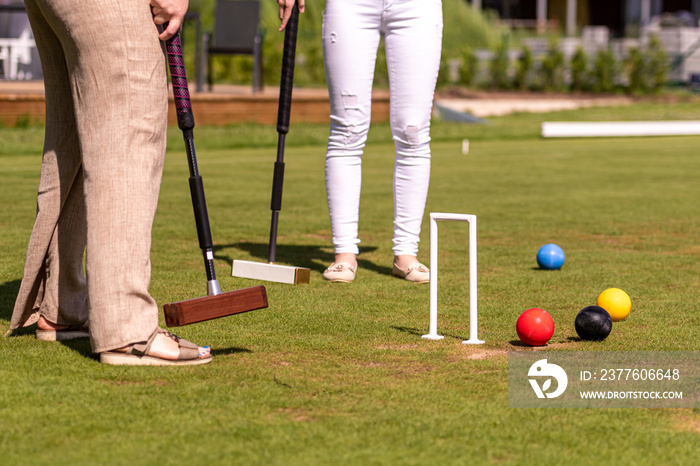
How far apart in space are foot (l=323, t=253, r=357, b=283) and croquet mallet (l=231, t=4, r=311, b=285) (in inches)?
9.3

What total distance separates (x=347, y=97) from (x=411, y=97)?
0.31m

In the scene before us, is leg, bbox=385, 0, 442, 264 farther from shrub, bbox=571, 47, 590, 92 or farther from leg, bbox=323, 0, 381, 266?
shrub, bbox=571, 47, 590, 92

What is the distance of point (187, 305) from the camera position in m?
3.08

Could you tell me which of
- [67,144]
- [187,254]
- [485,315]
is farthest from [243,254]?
[67,144]

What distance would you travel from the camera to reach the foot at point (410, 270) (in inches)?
187

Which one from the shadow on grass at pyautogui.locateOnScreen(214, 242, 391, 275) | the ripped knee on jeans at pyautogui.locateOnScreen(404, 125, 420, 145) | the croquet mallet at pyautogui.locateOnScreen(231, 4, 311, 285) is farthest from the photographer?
the shadow on grass at pyautogui.locateOnScreen(214, 242, 391, 275)

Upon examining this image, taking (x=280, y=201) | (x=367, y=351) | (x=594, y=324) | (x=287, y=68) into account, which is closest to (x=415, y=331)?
(x=367, y=351)

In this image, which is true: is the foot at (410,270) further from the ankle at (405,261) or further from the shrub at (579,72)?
the shrub at (579,72)

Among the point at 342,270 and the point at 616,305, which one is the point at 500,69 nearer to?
the point at 342,270

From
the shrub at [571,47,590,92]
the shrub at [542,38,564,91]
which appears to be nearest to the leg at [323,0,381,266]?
the shrub at [542,38,564,91]

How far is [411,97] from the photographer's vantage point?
4.84 m

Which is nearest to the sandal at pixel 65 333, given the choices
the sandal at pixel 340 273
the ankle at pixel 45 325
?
the ankle at pixel 45 325

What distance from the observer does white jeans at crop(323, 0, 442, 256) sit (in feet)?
15.7

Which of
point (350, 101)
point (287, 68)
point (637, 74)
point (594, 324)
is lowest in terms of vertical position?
point (594, 324)
